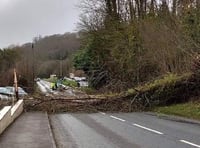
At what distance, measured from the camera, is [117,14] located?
49.0 m

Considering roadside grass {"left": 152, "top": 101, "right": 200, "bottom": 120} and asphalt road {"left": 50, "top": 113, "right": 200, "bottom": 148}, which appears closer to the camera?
asphalt road {"left": 50, "top": 113, "right": 200, "bottom": 148}

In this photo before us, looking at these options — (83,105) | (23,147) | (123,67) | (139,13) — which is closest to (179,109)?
(83,105)

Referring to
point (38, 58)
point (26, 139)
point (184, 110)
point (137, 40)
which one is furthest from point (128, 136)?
point (38, 58)

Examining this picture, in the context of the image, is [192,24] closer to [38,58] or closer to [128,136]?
[128,136]

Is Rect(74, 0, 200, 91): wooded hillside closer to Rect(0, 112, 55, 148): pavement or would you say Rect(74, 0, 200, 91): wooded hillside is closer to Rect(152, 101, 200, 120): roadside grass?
Rect(152, 101, 200, 120): roadside grass

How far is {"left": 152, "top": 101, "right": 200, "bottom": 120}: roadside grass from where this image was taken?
22.9 metres

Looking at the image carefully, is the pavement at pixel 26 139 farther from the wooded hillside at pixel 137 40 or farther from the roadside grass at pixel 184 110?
the wooded hillside at pixel 137 40

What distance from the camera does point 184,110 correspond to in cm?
2470

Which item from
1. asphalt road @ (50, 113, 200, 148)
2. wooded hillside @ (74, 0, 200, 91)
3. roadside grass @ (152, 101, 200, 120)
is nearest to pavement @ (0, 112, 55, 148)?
asphalt road @ (50, 113, 200, 148)

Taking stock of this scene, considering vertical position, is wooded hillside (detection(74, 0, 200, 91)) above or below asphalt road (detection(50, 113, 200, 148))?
above

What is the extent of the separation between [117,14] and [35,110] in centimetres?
2291

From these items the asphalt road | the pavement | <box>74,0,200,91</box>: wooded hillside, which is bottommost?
the asphalt road

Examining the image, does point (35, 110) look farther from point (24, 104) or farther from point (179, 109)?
point (179, 109)

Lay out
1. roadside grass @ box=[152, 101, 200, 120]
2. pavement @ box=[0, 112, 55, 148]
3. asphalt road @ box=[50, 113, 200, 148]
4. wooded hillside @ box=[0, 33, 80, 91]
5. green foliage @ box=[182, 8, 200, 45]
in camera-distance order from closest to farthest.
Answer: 1. pavement @ box=[0, 112, 55, 148]
2. asphalt road @ box=[50, 113, 200, 148]
3. roadside grass @ box=[152, 101, 200, 120]
4. green foliage @ box=[182, 8, 200, 45]
5. wooded hillside @ box=[0, 33, 80, 91]
